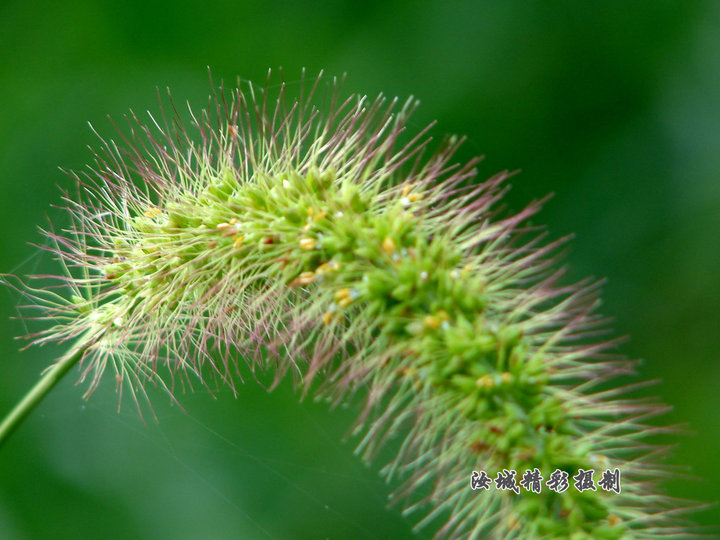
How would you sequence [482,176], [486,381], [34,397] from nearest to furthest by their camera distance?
[486,381] < [34,397] < [482,176]

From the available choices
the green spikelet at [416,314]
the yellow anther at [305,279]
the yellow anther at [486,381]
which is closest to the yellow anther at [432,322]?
the green spikelet at [416,314]

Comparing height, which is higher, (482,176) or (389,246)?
(482,176)

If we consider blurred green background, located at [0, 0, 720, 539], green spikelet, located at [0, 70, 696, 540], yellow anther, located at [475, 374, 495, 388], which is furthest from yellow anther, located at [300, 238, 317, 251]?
blurred green background, located at [0, 0, 720, 539]

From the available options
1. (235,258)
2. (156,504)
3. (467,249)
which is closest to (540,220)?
(467,249)

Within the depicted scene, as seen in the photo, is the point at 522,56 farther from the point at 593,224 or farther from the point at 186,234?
the point at 186,234

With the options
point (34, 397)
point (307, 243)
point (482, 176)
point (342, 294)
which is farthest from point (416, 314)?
point (482, 176)

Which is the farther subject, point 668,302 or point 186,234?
point 668,302

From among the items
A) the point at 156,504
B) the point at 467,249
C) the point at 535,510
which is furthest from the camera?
the point at 156,504

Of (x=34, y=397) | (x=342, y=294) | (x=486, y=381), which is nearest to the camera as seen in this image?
(x=486, y=381)

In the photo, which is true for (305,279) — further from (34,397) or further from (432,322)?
(34,397)
